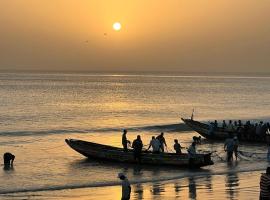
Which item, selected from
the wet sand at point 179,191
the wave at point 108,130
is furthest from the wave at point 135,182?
the wave at point 108,130

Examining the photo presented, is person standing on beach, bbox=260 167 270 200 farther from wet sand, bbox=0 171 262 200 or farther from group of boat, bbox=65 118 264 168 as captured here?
group of boat, bbox=65 118 264 168

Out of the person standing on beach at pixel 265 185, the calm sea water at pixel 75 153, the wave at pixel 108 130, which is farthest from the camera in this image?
the wave at pixel 108 130

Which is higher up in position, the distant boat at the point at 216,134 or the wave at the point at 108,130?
the wave at the point at 108,130

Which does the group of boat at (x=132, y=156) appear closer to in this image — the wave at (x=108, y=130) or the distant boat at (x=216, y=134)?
the distant boat at (x=216, y=134)

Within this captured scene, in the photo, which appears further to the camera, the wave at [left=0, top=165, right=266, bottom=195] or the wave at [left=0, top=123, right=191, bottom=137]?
the wave at [left=0, top=123, right=191, bottom=137]

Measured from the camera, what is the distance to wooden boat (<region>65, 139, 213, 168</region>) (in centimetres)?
2417

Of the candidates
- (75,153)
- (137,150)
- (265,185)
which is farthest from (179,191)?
(75,153)

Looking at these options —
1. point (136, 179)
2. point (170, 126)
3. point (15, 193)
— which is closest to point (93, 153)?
point (136, 179)

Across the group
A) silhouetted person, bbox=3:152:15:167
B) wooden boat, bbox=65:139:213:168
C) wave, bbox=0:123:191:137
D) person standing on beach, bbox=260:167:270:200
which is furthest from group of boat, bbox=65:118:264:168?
wave, bbox=0:123:191:137

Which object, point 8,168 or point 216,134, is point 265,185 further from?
point 216,134

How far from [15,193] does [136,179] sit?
16.3 ft

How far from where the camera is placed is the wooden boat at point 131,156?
79.3 feet

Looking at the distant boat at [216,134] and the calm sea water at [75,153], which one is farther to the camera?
the distant boat at [216,134]

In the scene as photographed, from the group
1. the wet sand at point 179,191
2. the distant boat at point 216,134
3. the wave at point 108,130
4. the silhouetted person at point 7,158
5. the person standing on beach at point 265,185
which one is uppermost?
the wave at point 108,130
